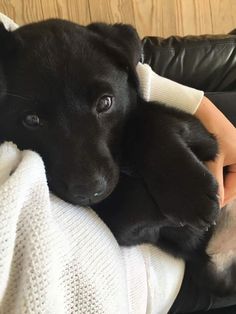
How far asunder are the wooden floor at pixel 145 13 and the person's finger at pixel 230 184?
1488 millimetres

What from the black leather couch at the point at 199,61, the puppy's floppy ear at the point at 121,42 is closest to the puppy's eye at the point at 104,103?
the puppy's floppy ear at the point at 121,42

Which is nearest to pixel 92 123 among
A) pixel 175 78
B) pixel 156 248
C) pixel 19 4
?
pixel 156 248

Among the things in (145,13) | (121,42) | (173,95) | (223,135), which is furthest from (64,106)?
(145,13)

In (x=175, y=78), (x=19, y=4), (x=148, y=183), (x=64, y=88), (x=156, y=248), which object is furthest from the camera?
(x=19, y=4)

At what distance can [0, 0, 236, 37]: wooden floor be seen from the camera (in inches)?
99.5

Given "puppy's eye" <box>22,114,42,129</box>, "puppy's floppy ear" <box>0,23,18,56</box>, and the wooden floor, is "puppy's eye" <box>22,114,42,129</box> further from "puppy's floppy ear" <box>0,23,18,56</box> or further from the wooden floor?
the wooden floor

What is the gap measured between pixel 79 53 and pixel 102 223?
0.35 meters

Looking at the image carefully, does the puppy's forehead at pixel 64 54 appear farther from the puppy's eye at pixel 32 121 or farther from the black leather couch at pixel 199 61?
the black leather couch at pixel 199 61

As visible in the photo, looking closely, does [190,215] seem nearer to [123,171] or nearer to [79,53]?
[123,171]

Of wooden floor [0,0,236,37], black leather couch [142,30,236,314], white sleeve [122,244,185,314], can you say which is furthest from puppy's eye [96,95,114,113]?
wooden floor [0,0,236,37]

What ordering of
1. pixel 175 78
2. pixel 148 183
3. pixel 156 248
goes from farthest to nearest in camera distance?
1. pixel 175 78
2. pixel 156 248
3. pixel 148 183

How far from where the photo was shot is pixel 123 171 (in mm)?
1136

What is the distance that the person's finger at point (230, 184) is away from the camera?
129 centimetres

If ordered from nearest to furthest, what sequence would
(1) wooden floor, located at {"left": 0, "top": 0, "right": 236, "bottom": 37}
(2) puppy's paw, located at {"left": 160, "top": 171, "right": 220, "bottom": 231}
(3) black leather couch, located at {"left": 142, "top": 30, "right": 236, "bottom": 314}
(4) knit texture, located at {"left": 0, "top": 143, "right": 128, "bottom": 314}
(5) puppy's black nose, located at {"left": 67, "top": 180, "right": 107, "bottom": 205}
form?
(4) knit texture, located at {"left": 0, "top": 143, "right": 128, "bottom": 314} → (5) puppy's black nose, located at {"left": 67, "top": 180, "right": 107, "bottom": 205} → (2) puppy's paw, located at {"left": 160, "top": 171, "right": 220, "bottom": 231} → (3) black leather couch, located at {"left": 142, "top": 30, "right": 236, "bottom": 314} → (1) wooden floor, located at {"left": 0, "top": 0, "right": 236, "bottom": 37}
